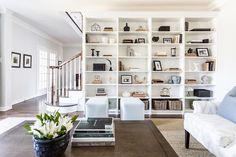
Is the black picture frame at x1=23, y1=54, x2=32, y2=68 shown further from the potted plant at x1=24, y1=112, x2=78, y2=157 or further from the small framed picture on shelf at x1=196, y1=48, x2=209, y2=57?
the potted plant at x1=24, y1=112, x2=78, y2=157

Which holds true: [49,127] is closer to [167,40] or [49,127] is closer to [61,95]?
[167,40]

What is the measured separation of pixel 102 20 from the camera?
17.2 ft

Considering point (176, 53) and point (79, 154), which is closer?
point (79, 154)

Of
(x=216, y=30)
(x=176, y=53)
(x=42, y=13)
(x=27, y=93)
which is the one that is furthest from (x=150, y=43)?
(x=27, y=93)

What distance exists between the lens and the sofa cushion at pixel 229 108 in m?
2.65

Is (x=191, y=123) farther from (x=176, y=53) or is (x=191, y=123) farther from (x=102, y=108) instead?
(x=176, y=53)

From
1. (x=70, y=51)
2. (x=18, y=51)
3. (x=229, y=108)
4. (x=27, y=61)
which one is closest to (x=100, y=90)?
(x=229, y=108)

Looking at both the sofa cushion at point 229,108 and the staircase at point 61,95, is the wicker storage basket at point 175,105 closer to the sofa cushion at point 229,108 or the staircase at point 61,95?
the sofa cushion at point 229,108

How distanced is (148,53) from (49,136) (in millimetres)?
4114

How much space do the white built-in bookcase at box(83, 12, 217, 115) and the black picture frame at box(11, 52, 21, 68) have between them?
2.59m

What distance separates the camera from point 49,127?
1.38m

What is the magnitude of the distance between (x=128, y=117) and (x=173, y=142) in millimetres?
900

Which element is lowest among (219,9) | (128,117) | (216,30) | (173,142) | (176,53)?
(173,142)

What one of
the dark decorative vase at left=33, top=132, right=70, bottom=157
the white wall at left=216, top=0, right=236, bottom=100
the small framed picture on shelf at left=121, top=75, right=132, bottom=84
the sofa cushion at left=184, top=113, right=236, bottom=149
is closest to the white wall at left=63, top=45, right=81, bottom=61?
the small framed picture on shelf at left=121, top=75, right=132, bottom=84
